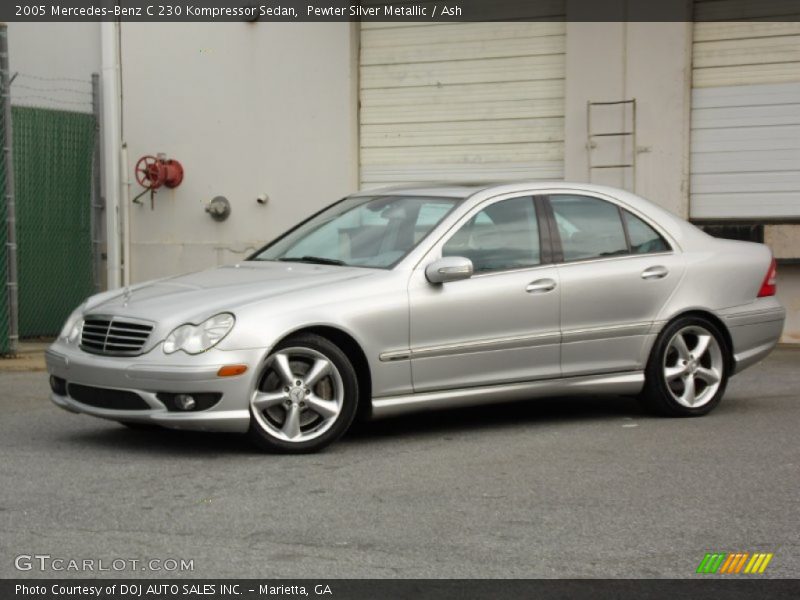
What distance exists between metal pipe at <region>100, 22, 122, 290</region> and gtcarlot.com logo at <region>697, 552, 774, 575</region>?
470 inches

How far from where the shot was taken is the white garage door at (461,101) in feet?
49.3

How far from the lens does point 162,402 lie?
754cm

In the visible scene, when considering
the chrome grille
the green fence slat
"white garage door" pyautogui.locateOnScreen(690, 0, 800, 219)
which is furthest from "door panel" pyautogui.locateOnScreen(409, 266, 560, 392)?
the green fence slat

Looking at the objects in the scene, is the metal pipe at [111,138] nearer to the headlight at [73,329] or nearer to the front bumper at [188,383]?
the headlight at [73,329]

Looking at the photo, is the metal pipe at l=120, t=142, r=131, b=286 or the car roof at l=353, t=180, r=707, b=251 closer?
the car roof at l=353, t=180, r=707, b=251

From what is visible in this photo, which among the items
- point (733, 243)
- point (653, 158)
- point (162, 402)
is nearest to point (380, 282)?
point (162, 402)

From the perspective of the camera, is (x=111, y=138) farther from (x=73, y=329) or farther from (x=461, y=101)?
(x=73, y=329)

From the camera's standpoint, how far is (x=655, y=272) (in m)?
9.09

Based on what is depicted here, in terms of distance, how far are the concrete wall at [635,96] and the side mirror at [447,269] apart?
6.68 metres

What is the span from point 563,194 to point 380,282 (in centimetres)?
166

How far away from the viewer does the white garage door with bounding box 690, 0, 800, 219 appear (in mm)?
14008

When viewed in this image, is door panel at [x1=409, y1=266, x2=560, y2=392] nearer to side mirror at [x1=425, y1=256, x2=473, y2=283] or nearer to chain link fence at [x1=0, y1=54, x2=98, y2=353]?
side mirror at [x1=425, y1=256, x2=473, y2=283]

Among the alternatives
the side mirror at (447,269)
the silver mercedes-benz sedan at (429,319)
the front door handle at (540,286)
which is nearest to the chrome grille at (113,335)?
the silver mercedes-benz sedan at (429,319)

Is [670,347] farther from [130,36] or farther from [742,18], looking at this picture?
[130,36]
